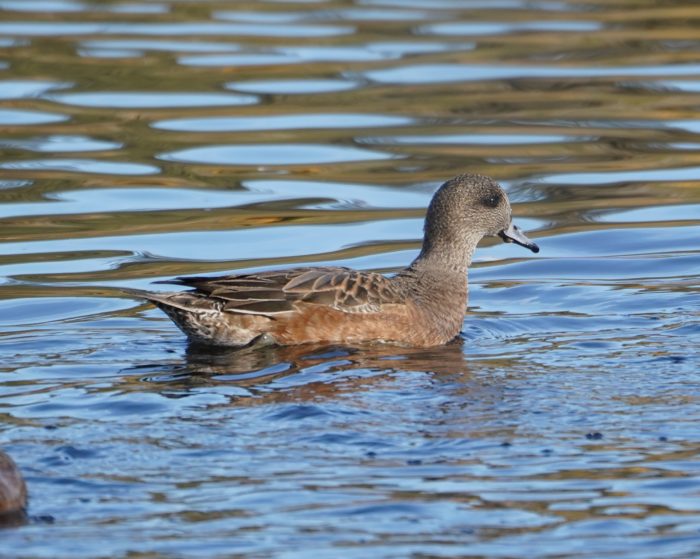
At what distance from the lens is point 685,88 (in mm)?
16750

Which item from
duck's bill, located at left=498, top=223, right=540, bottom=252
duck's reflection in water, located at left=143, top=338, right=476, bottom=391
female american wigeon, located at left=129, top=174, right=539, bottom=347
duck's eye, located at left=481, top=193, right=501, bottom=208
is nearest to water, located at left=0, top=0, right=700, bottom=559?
duck's reflection in water, located at left=143, top=338, right=476, bottom=391

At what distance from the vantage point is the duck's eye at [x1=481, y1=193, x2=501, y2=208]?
10.2m

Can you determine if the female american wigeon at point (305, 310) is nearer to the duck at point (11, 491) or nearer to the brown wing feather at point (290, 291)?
the brown wing feather at point (290, 291)

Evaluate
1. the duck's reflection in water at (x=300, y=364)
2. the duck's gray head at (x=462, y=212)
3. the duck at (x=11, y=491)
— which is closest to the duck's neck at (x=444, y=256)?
the duck's gray head at (x=462, y=212)

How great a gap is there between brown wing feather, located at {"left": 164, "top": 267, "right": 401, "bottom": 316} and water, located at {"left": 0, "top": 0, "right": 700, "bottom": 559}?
1.00ft

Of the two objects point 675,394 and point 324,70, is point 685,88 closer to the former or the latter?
Answer: point 324,70

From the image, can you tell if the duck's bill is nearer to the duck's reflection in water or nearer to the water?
the water

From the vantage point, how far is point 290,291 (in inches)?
366

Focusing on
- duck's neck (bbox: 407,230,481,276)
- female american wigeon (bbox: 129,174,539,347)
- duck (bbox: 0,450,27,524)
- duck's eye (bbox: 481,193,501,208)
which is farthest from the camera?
duck's eye (bbox: 481,193,501,208)

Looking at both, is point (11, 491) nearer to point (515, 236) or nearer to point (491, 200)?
point (491, 200)

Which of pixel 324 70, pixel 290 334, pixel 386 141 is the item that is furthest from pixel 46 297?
pixel 324 70

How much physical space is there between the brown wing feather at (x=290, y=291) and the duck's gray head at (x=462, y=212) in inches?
36.2

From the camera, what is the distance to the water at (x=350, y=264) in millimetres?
6062

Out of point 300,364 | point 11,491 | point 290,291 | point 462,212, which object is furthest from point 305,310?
point 11,491
